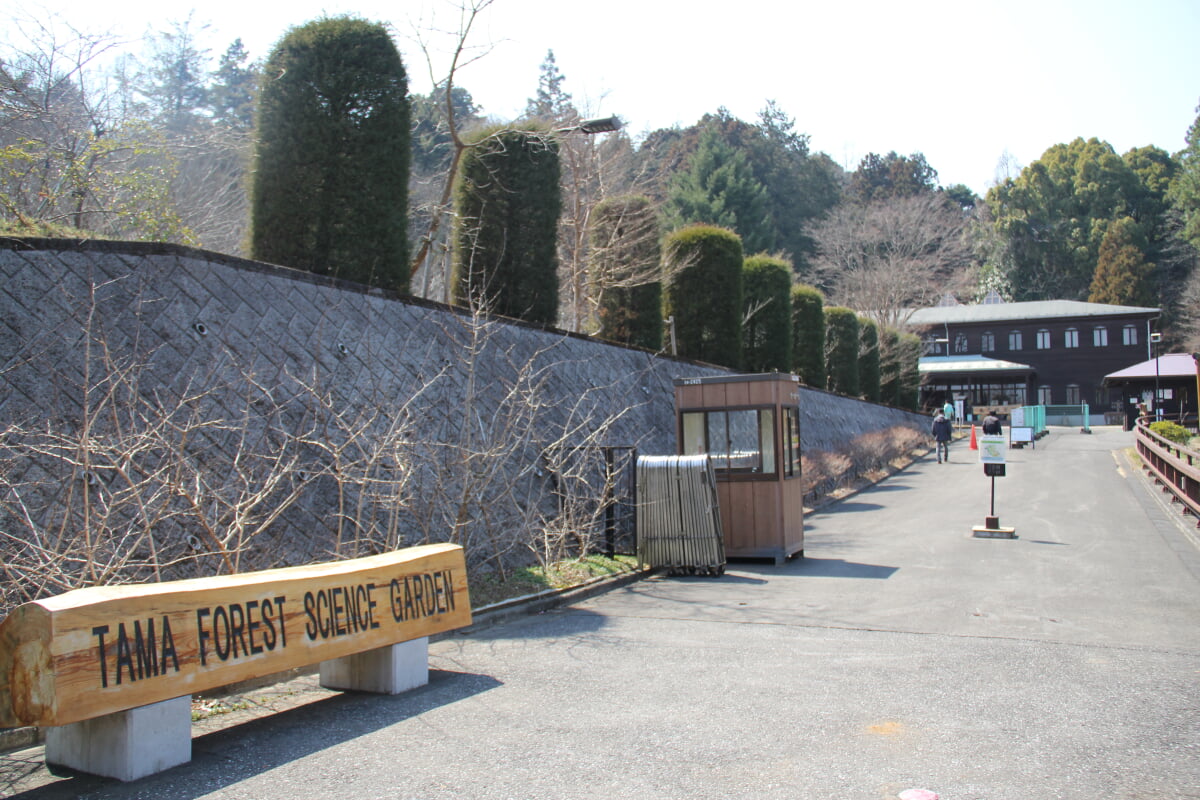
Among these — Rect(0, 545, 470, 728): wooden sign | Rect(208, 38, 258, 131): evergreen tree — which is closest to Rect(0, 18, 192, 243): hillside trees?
Rect(0, 545, 470, 728): wooden sign

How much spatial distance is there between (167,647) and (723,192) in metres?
52.8

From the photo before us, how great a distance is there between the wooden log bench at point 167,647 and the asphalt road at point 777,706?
19cm

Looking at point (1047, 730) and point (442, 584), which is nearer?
point (1047, 730)

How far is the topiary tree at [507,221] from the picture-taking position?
585 inches

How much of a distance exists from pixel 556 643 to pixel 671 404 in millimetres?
11070

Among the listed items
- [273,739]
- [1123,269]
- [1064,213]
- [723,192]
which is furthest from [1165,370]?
[273,739]

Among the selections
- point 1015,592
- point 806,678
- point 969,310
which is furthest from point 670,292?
point 969,310

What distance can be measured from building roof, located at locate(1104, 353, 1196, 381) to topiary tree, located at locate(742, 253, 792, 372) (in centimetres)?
3550

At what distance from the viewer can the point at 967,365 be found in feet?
208

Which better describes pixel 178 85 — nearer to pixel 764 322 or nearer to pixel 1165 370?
pixel 764 322

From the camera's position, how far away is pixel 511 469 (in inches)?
476

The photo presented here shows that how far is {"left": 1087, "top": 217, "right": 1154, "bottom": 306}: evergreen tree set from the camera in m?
69.2

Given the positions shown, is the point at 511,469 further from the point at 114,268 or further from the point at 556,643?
the point at 114,268

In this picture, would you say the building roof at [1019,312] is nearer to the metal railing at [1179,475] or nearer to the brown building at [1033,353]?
the brown building at [1033,353]
